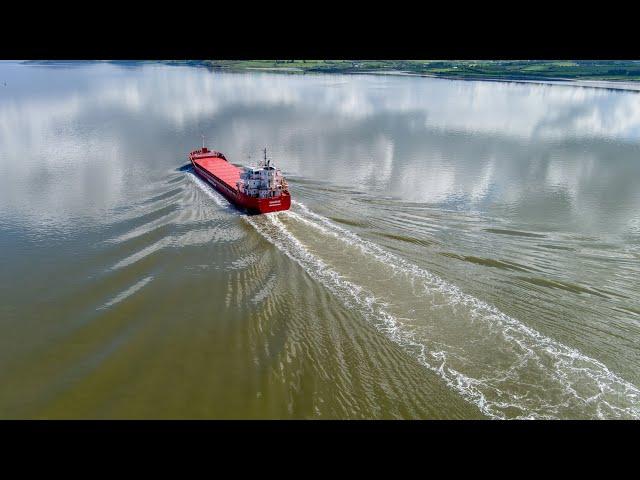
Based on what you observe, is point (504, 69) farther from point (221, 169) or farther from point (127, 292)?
point (127, 292)

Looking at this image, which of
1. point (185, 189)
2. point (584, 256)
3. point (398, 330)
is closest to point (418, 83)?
point (185, 189)

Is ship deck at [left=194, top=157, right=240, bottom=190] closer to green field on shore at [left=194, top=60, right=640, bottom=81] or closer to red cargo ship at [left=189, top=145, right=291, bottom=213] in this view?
red cargo ship at [left=189, top=145, right=291, bottom=213]

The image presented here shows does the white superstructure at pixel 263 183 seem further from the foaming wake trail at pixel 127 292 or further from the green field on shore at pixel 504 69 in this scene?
the green field on shore at pixel 504 69

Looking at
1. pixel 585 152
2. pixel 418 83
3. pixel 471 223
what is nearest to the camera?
pixel 471 223

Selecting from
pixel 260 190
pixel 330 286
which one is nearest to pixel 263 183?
pixel 260 190

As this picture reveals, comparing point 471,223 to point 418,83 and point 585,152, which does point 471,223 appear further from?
point 418,83

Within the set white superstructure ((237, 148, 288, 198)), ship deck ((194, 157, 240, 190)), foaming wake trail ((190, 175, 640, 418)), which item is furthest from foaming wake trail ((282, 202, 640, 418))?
ship deck ((194, 157, 240, 190))
